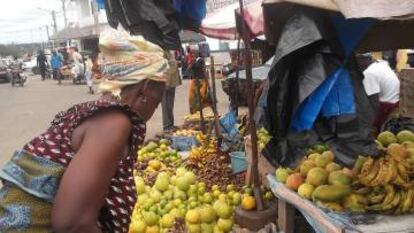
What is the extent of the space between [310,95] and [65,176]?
2104 mm

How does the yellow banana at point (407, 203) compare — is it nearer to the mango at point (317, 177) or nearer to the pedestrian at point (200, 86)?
the mango at point (317, 177)

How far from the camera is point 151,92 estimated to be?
2086 millimetres

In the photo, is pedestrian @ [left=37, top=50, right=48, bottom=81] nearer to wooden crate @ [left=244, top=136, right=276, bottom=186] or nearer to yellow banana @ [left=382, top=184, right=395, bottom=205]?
wooden crate @ [left=244, top=136, right=276, bottom=186]

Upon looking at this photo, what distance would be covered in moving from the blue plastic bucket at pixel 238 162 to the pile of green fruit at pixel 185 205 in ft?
2.04

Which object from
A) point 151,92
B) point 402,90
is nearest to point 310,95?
point 151,92

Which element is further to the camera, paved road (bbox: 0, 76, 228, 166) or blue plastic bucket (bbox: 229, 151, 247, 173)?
paved road (bbox: 0, 76, 228, 166)

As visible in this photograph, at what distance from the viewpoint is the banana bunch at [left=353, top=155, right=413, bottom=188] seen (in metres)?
3.20

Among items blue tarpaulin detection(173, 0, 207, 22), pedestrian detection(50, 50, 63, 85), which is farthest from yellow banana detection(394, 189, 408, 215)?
pedestrian detection(50, 50, 63, 85)

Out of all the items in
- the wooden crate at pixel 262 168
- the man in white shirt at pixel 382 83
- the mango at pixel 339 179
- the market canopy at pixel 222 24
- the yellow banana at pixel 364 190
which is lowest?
the wooden crate at pixel 262 168

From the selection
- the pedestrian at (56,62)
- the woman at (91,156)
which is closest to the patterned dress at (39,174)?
the woman at (91,156)

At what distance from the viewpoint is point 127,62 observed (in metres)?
2.05

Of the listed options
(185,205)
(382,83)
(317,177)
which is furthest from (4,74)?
(317,177)

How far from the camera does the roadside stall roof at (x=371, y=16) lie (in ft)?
6.74

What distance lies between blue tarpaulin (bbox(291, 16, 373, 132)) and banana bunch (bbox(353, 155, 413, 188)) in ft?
1.30
